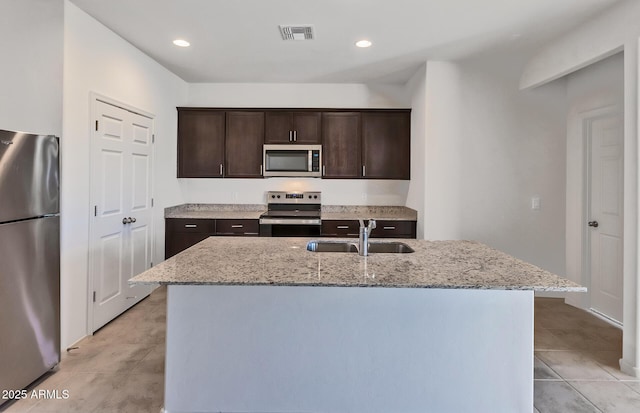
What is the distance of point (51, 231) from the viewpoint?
7.75 feet

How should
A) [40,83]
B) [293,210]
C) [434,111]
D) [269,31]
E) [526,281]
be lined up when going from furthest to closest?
[293,210] < [434,111] < [269,31] < [40,83] < [526,281]

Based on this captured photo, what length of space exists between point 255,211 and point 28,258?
111 inches

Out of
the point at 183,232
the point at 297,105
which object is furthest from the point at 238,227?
the point at 297,105

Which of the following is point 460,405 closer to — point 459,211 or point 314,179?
point 459,211

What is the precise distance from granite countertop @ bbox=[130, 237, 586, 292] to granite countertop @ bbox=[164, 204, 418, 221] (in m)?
2.02

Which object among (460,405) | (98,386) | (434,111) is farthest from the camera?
(434,111)

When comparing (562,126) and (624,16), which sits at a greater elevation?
(624,16)

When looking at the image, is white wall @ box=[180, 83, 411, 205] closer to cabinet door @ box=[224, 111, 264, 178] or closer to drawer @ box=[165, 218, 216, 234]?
cabinet door @ box=[224, 111, 264, 178]

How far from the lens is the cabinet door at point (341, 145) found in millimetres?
4617

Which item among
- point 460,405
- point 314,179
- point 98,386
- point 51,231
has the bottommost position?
point 98,386

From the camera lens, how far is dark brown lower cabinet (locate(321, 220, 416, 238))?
13.7 ft

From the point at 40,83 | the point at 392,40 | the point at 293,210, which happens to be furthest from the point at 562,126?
the point at 40,83

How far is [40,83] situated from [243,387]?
2.32 meters

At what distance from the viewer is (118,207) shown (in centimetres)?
335
